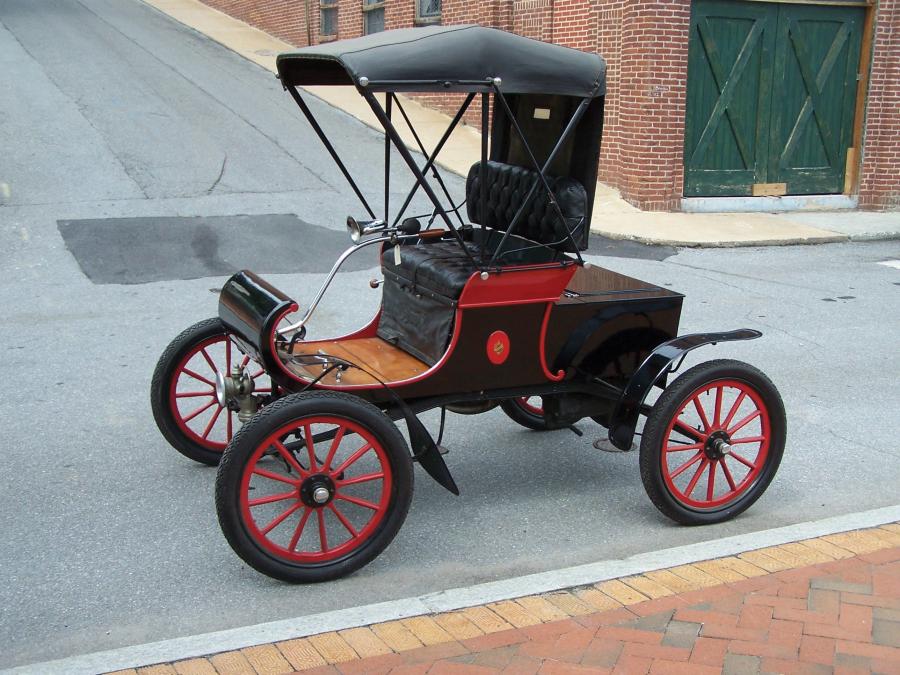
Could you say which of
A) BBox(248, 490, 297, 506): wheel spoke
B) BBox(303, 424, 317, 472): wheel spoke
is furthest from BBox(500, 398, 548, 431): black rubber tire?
BBox(248, 490, 297, 506): wheel spoke

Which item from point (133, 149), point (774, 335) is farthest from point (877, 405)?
point (133, 149)

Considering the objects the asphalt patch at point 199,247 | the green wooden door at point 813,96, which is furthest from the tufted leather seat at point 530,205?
the green wooden door at point 813,96

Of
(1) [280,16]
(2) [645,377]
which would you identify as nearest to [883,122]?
(2) [645,377]

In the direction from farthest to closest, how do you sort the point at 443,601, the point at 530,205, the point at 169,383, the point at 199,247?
the point at 199,247 → the point at 530,205 → the point at 169,383 → the point at 443,601

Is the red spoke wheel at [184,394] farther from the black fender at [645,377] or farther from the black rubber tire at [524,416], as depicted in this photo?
the black fender at [645,377]

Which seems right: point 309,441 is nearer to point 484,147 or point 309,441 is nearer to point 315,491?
point 315,491

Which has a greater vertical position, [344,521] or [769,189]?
[769,189]

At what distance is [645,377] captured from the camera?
434 cm

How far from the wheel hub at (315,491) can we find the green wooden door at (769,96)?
9.90 m

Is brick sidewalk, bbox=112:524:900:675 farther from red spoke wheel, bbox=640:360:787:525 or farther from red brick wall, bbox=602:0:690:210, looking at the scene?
red brick wall, bbox=602:0:690:210

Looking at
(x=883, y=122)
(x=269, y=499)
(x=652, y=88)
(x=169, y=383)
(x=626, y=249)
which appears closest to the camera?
(x=269, y=499)

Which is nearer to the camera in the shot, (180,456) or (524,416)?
(180,456)

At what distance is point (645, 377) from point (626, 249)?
6.57 m

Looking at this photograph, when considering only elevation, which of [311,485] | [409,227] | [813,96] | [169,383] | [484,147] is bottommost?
[311,485]
